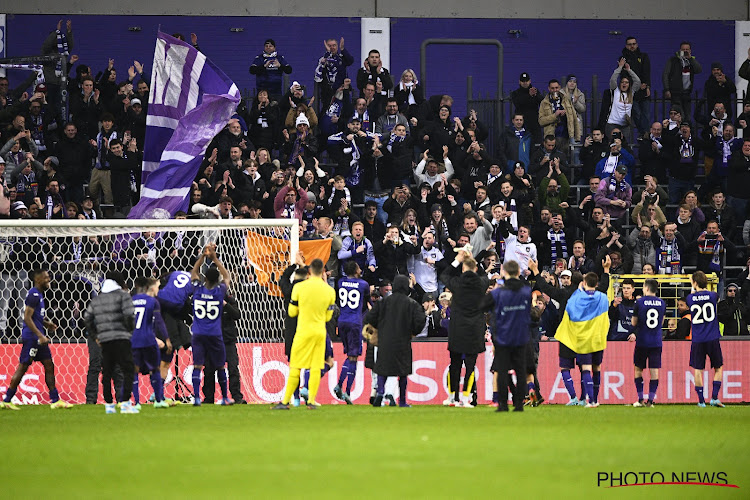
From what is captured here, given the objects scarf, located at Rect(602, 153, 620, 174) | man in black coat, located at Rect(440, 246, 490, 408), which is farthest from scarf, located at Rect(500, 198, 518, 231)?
man in black coat, located at Rect(440, 246, 490, 408)

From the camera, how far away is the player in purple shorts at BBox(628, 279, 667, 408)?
18.8 metres

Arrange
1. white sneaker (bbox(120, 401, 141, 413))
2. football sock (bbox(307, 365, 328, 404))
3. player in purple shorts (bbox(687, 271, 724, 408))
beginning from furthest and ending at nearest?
player in purple shorts (bbox(687, 271, 724, 408)) < football sock (bbox(307, 365, 328, 404)) < white sneaker (bbox(120, 401, 141, 413))

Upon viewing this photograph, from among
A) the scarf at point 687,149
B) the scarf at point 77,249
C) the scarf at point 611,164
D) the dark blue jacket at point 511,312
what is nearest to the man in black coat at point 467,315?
the dark blue jacket at point 511,312

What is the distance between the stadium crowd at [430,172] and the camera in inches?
886

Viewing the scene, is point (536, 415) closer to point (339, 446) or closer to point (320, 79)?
point (339, 446)

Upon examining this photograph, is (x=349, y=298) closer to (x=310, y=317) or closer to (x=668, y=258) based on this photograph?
(x=310, y=317)

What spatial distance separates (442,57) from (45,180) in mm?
10789

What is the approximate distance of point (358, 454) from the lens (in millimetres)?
10578

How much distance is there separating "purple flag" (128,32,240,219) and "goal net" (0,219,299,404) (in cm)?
93

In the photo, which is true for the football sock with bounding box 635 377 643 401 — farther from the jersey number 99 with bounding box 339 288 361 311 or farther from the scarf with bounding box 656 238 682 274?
the jersey number 99 with bounding box 339 288 361 311

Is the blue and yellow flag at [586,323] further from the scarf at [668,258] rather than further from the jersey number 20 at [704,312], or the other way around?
the scarf at [668,258]

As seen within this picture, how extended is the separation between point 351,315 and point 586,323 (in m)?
3.60

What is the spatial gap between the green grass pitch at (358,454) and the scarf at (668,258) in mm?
7927

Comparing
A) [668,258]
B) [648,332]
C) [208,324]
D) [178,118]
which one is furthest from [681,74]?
[208,324]
